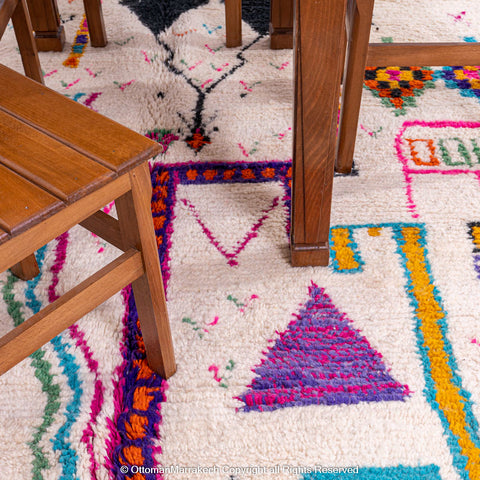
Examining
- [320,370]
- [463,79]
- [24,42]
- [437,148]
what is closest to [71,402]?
[320,370]

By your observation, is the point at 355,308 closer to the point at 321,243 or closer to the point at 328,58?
the point at 321,243

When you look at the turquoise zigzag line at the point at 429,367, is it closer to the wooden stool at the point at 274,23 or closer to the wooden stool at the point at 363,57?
the wooden stool at the point at 363,57

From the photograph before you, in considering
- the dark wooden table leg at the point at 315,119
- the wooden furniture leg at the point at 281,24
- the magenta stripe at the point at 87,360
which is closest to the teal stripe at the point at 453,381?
the dark wooden table leg at the point at 315,119

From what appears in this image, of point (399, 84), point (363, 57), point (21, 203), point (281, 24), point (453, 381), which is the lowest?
point (453, 381)

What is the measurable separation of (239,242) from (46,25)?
3.58ft

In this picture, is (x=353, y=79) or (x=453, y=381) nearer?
(x=453, y=381)

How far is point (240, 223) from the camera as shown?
129 centimetres

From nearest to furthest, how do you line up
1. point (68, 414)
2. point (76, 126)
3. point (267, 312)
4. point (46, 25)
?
point (76, 126) < point (68, 414) < point (267, 312) < point (46, 25)

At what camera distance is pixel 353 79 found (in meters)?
1.28

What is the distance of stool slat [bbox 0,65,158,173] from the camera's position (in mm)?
714

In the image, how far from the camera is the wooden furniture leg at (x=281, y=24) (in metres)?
1.76

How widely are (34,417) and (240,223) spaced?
1.92 feet

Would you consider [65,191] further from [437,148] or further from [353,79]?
[437,148]

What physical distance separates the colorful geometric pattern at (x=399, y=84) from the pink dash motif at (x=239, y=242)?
541mm
